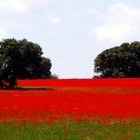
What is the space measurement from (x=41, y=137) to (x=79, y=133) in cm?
223

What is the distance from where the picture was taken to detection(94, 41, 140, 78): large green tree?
113500 millimetres

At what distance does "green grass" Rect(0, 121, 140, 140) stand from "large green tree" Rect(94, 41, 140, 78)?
85.9 meters

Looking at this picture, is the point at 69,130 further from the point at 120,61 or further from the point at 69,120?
the point at 120,61

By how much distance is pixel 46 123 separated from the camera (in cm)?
2564

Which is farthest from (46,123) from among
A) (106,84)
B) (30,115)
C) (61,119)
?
(106,84)

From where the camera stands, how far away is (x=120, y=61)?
117 metres

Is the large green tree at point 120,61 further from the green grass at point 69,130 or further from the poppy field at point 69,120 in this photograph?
the green grass at point 69,130

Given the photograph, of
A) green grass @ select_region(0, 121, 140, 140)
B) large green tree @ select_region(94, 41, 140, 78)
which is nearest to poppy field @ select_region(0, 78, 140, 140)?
green grass @ select_region(0, 121, 140, 140)

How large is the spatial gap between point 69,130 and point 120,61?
94.1 metres

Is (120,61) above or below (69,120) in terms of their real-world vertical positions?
above

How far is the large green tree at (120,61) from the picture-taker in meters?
114

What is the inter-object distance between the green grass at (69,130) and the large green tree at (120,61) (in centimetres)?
8592

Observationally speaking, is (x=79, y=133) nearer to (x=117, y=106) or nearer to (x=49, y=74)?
(x=117, y=106)

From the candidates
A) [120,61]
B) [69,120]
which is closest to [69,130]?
[69,120]
